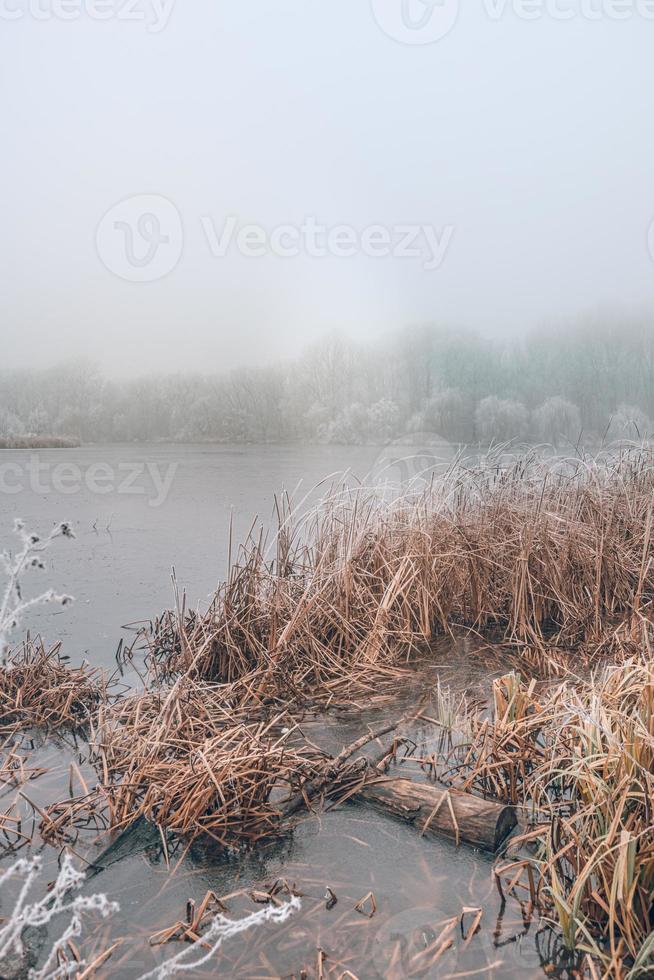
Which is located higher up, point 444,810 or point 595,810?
point 595,810

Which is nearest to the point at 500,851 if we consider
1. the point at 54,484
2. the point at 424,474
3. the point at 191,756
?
the point at 191,756

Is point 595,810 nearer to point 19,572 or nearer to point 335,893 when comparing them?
point 335,893

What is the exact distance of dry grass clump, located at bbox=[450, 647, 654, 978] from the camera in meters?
2.24

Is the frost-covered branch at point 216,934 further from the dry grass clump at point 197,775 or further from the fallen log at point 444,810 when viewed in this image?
the fallen log at point 444,810

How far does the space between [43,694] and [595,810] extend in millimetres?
3433

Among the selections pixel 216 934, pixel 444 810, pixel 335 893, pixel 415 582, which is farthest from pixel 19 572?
pixel 415 582

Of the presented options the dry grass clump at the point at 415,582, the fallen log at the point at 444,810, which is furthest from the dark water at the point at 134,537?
the fallen log at the point at 444,810

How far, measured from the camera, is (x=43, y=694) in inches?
180

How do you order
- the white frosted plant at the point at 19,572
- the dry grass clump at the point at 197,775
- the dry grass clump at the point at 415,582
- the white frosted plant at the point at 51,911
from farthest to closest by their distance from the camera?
the dry grass clump at the point at 415,582 < the dry grass clump at the point at 197,775 < the white frosted plant at the point at 19,572 < the white frosted plant at the point at 51,911

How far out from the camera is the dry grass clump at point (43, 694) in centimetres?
444

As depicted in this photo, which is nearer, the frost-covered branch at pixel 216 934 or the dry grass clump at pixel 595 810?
the frost-covered branch at pixel 216 934

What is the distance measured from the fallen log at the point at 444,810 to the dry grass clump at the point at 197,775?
38 centimetres

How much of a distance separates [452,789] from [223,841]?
0.98m

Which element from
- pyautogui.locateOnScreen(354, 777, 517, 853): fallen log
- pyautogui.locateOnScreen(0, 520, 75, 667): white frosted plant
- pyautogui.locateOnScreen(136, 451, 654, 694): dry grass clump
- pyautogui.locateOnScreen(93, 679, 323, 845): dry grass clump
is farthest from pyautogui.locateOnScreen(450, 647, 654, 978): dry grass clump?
pyautogui.locateOnScreen(0, 520, 75, 667): white frosted plant
